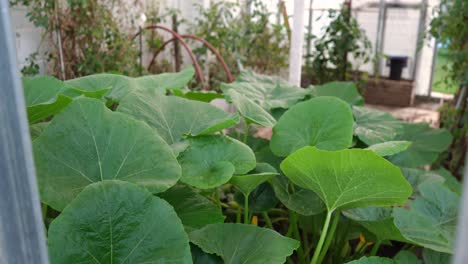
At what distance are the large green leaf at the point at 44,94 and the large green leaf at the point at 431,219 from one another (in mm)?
573

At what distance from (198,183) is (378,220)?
Answer: 0.30 meters

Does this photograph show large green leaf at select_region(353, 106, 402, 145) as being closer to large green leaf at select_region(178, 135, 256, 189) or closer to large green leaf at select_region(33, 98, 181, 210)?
large green leaf at select_region(178, 135, 256, 189)

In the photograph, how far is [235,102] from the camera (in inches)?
36.5

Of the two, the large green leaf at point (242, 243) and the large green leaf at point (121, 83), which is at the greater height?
the large green leaf at point (121, 83)

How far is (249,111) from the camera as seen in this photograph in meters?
0.97

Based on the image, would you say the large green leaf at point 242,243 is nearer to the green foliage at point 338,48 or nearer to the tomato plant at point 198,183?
the tomato plant at point 198,183

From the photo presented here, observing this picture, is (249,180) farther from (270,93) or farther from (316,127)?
(270,93)

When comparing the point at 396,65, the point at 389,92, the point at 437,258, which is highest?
the point at 437,258

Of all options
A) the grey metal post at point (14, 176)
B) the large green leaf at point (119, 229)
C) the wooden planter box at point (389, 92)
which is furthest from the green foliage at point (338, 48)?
the grey metal post at point (14, 176)

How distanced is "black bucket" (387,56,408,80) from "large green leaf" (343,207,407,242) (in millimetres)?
4689

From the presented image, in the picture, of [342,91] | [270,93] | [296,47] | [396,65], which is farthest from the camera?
[396,65]

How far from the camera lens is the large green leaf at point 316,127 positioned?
0.93 meters

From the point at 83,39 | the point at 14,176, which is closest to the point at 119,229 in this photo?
the point at 14,176

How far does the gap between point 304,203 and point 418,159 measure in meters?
0.59
